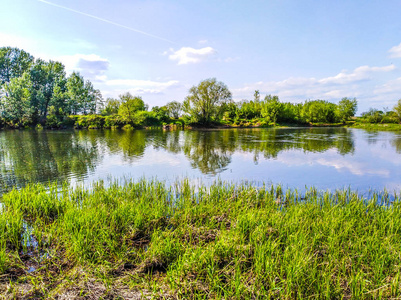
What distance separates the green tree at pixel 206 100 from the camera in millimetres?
86875

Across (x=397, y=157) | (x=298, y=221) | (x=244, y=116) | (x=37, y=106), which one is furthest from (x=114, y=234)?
(x=244, y=116)

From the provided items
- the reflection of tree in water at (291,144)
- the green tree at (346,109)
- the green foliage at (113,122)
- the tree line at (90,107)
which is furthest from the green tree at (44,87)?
the green tree at (346,109)

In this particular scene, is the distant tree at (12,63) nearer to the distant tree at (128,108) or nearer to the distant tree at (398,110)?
the distant tree at (128,108)

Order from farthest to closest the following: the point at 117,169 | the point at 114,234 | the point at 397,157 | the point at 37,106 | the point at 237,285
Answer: the point at 37,106, the point at 397,157, the point at 117,169, the point at 114,234, the point at 237,285

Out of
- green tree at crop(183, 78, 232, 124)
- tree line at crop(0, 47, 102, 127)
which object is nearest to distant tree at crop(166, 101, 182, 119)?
green tree at crop(183, 78, 232, 124)

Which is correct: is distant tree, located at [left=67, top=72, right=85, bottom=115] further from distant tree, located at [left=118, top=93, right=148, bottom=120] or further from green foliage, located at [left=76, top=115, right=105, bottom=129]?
distant tree, located at [left=118, top=93, right=148, bottom=120]

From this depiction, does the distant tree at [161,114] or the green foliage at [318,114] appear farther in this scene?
the green foliage at [318,114]

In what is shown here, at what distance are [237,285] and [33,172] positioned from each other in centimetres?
1761

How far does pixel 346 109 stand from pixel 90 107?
115 meters

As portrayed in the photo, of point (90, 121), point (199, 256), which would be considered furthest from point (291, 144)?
point (90, 121)

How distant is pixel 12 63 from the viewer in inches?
3238

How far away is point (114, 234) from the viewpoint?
6.55m

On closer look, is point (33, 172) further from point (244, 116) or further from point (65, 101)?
point (244, 116)

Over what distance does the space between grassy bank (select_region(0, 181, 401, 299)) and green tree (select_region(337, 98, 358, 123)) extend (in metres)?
119
